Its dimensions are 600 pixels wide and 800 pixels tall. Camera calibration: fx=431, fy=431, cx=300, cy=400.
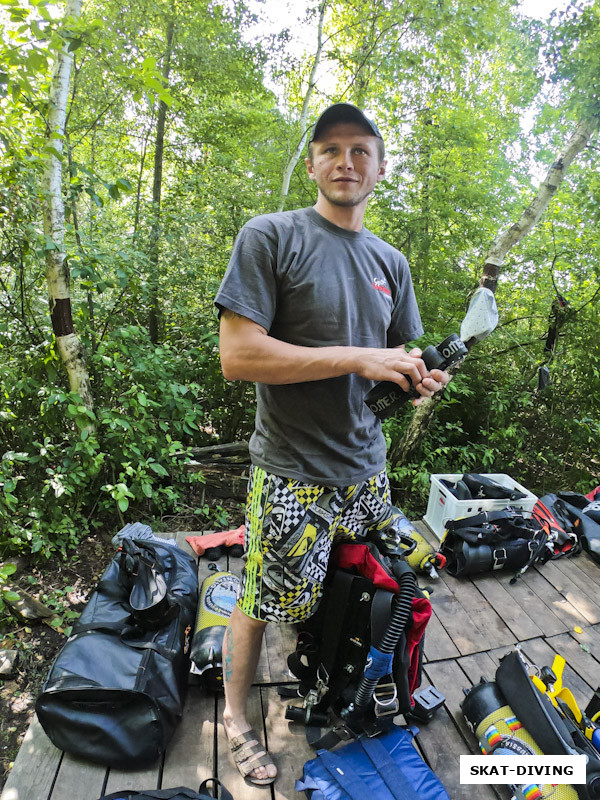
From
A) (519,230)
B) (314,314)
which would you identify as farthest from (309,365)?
(519,230)

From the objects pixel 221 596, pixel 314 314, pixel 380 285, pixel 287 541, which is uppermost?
pixel 380 285

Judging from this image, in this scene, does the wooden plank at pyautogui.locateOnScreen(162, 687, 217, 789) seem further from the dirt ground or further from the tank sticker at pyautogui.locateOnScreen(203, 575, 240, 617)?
the dirt ground

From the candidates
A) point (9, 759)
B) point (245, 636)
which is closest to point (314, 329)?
point (245, 636)

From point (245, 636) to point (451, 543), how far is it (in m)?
1.57

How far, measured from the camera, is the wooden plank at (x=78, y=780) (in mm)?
1344

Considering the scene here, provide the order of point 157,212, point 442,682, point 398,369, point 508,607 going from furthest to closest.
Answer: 1. point 157,212
2. point 508,607
3. point 442,682
4. point 398,369

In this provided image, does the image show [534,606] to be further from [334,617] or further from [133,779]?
[133,779]

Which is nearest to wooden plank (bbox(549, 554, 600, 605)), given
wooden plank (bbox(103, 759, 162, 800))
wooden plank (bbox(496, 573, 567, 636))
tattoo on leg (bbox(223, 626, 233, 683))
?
wooden plank (bbox(496, 573, 567, 636))

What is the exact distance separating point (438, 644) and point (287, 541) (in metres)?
1.27

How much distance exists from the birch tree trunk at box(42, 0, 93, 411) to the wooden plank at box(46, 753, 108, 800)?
5.66ft

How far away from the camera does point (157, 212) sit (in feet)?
11.9

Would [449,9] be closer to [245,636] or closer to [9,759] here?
[245,636]

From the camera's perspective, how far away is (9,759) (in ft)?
5.61

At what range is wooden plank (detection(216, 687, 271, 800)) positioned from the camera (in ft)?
4.57
